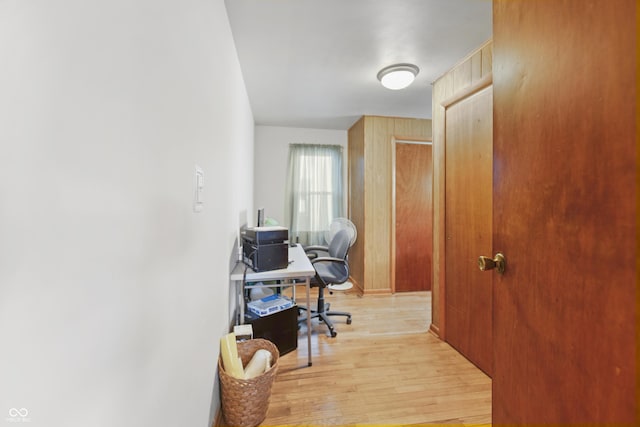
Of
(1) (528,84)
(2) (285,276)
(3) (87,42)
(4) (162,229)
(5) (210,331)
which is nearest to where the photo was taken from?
(3) (87,42)

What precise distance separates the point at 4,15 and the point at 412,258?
3861 millimetres

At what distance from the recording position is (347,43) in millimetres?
1946

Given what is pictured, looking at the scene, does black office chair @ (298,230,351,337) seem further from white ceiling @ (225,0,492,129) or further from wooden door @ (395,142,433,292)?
white ceiling @ (225,0,492,129)

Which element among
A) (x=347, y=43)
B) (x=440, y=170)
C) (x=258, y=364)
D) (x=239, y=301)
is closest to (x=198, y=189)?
(x=258, y=364)

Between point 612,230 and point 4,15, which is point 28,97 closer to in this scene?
point 4,15

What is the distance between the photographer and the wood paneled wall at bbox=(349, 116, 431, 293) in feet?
11.6

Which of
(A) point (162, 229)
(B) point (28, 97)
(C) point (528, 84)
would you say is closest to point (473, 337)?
(C) point (528, 84)

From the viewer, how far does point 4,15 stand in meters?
0.33

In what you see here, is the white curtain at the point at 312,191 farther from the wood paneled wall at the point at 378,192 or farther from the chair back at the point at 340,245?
the chair back at the point at 340,245

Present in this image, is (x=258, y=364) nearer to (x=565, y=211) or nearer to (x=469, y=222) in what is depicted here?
(x=565, y=211)

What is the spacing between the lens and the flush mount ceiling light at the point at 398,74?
226cm

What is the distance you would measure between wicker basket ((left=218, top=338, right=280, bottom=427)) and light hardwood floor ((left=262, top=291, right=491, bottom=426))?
126 millimetres

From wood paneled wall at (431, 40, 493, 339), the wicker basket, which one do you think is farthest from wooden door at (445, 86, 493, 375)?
the wicker basket

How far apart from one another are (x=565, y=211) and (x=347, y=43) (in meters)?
1.77
